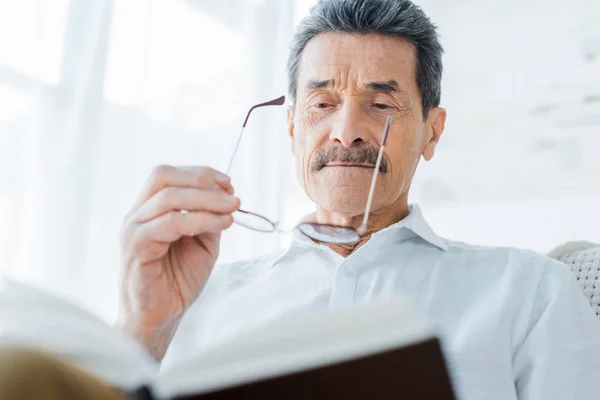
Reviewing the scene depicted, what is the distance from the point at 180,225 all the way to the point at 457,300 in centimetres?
53

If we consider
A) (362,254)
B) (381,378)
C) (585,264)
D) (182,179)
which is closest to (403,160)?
(362,254)

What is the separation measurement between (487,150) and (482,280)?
1102 mm

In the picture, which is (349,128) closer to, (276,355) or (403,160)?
(403,160)

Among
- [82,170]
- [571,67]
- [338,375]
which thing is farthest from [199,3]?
[338,375]

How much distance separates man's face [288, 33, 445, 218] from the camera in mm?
1275

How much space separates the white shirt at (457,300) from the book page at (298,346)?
504 mm

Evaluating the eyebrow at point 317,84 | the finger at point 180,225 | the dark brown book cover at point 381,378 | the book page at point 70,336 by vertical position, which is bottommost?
the finger at point 180,225

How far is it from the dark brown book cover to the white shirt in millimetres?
496

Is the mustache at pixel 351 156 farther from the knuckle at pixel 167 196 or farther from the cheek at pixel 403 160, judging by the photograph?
the knuckle at pixel 167 196

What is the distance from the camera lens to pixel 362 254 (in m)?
1.24

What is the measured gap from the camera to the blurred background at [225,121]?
154 centimetres

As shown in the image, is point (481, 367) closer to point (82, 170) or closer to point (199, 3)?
point (82, 170)

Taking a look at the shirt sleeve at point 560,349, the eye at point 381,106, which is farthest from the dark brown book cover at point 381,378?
the eye at point 381,106

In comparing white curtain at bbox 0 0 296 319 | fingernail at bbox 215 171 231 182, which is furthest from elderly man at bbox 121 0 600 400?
white curtain at bbox 0 0 296 319
